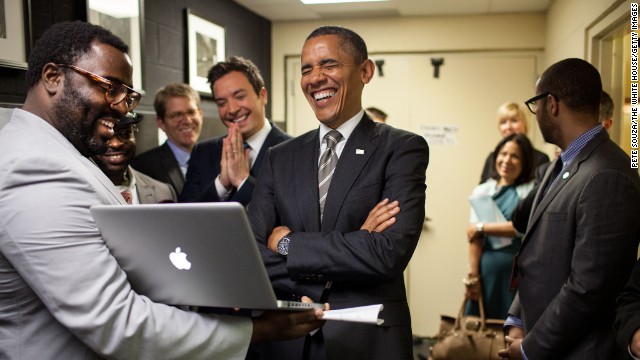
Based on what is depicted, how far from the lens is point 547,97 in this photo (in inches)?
75.4

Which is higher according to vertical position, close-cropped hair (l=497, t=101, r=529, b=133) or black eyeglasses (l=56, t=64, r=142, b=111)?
close-cropped hair (l=497, t=101, r=529, b=133)

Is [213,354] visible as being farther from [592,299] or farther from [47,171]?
[592,299]

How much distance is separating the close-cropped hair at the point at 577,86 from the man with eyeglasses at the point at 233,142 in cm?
109

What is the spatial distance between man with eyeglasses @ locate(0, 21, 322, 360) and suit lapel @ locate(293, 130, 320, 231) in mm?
442

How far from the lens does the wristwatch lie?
1.64 m

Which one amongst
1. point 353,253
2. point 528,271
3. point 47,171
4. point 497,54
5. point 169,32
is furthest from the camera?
point 497,54

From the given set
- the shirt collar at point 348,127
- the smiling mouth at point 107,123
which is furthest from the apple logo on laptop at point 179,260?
the shirt collar at point 348,127

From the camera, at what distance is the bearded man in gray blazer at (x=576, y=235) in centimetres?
165

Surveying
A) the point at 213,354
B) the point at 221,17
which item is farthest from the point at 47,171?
the point at 221,17

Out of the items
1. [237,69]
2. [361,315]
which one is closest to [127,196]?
[237,69]

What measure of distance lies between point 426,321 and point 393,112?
1.84 meters

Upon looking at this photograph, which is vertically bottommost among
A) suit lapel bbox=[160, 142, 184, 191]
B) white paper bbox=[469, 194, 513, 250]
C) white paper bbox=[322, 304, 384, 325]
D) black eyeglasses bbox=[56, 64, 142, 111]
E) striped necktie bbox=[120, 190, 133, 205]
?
white paper bbox=[469, 194, 513, 250]

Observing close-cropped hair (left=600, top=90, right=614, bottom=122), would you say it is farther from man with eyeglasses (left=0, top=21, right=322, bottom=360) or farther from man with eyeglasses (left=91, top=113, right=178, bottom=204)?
man with eyeglasses (left=91, top=113, right=178, bottom=204)

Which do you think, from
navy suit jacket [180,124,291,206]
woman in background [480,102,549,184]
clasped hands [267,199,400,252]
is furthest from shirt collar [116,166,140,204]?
woman in background [480,102,549,184]
